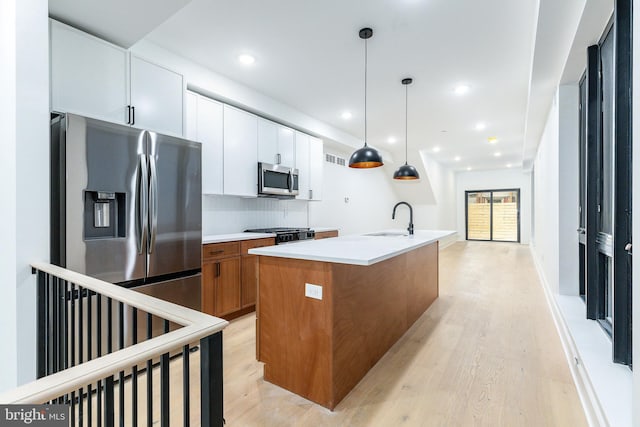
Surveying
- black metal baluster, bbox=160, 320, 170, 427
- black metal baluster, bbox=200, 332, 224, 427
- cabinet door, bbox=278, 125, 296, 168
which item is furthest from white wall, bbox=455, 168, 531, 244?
black metal baluster, bbox=160, 320, 170, 427

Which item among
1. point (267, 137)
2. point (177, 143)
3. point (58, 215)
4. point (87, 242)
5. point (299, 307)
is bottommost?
point (299, 307)

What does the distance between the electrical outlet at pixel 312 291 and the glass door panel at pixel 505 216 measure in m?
10.8

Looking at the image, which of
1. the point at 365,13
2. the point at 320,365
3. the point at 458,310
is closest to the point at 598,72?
the point at 365,13

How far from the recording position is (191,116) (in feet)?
10.8

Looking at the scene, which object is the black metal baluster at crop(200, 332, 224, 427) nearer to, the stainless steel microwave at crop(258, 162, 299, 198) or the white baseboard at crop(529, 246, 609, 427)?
the white baseboard at crop(529, 246, 609, 427)

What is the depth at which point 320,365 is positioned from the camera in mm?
1923

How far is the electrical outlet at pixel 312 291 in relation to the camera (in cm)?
192

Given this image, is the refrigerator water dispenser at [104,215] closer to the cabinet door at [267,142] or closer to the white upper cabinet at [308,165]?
the cabinet door at [267,142]

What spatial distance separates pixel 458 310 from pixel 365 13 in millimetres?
3206

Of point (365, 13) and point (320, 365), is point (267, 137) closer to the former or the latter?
point (365, 13)

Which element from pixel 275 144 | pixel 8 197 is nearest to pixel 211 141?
pixel 275 144

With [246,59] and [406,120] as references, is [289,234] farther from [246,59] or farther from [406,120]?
[406,120]

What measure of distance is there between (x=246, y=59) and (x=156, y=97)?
988mm

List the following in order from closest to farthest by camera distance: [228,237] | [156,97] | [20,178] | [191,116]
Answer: [20,178] < [156,97] < [191,116] < [228,237]
